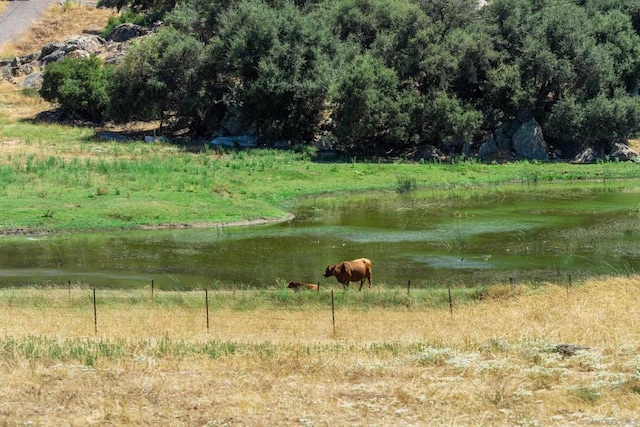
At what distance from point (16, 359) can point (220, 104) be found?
62115 mm

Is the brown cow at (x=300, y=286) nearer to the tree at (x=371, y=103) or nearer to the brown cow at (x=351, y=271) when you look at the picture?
the brown cow at (x=351, y=271)

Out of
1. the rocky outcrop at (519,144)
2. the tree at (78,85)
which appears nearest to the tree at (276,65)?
the tree at (78,85)

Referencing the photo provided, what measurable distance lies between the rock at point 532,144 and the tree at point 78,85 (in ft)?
121

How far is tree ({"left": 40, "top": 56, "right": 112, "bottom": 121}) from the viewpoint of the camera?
8106cm

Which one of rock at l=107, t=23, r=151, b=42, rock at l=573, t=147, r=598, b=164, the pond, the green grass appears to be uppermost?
rock at l=107, t=23, r=151, b=42

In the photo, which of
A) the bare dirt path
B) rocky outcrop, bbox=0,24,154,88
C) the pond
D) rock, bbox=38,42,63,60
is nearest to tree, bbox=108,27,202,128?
rocky outcrop, bbox=0,24,154,88

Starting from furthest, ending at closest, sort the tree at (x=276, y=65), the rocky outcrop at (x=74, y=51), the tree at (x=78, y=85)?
the rocky outcrop at (x=74, y=51)
the tree at (x=78, y=85)
the tree at (x=276, y=65)

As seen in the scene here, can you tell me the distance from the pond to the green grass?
2.26 metres

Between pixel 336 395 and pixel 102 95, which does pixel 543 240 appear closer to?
pixel 336 395

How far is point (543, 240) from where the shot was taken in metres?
39.8

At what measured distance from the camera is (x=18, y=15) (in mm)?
115562

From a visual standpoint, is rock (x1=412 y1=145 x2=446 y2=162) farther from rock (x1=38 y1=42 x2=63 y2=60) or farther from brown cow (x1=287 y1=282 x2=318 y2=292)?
rock (x1=38 y1=42 x2=63 y2=60)

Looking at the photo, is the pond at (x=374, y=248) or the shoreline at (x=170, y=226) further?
the shoreline at (x=170, y=226)

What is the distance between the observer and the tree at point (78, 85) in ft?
266
